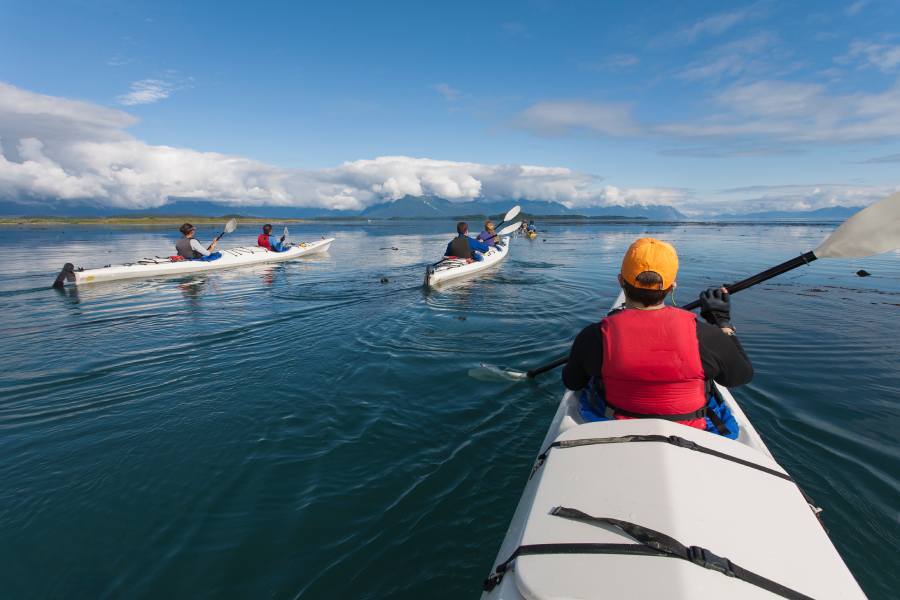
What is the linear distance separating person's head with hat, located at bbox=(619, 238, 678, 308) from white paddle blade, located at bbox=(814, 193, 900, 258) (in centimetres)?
371

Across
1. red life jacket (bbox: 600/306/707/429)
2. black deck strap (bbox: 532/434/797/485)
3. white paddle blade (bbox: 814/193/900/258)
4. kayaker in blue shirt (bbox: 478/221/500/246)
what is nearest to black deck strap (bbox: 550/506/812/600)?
black deck strap (bbox: 532/434/797/485)

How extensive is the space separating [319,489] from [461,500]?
1.65 metres

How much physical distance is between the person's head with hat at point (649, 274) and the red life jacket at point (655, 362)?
138 millimetres

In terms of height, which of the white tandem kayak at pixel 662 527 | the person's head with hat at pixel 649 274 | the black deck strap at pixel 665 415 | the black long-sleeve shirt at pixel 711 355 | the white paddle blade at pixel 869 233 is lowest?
the white tandem kayak at pixel 662 527

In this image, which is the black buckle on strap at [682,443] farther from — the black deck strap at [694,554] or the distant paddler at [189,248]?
the distant paddler at [189,248]

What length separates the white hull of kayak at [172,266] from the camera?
1786cm

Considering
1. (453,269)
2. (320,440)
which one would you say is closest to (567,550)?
(320,440)

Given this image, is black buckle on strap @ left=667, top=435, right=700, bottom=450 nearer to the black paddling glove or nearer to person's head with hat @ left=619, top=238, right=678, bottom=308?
person's head with hat @ left=619, top=238, right=678, bottom=308

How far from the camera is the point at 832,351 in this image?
8945mm

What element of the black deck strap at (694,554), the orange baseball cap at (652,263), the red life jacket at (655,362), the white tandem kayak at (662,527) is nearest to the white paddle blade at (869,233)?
the orange baseball cap at (652,263)

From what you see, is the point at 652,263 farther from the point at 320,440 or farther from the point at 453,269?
the point at 453,269

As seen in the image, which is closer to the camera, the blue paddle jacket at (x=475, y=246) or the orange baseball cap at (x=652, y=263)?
the orange baseball cap at (x=652, y=263)

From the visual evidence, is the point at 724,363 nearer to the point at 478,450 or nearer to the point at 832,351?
the point at 478,450

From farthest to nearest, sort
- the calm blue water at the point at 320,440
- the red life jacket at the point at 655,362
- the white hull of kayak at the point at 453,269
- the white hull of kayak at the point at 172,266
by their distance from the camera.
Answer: the white hull of kayak at the point at 172,266 < the white hull of kayak at the point at 453,269 < the calm blue water at the point at 320,440 < the red life jacket at the point at 655,362
